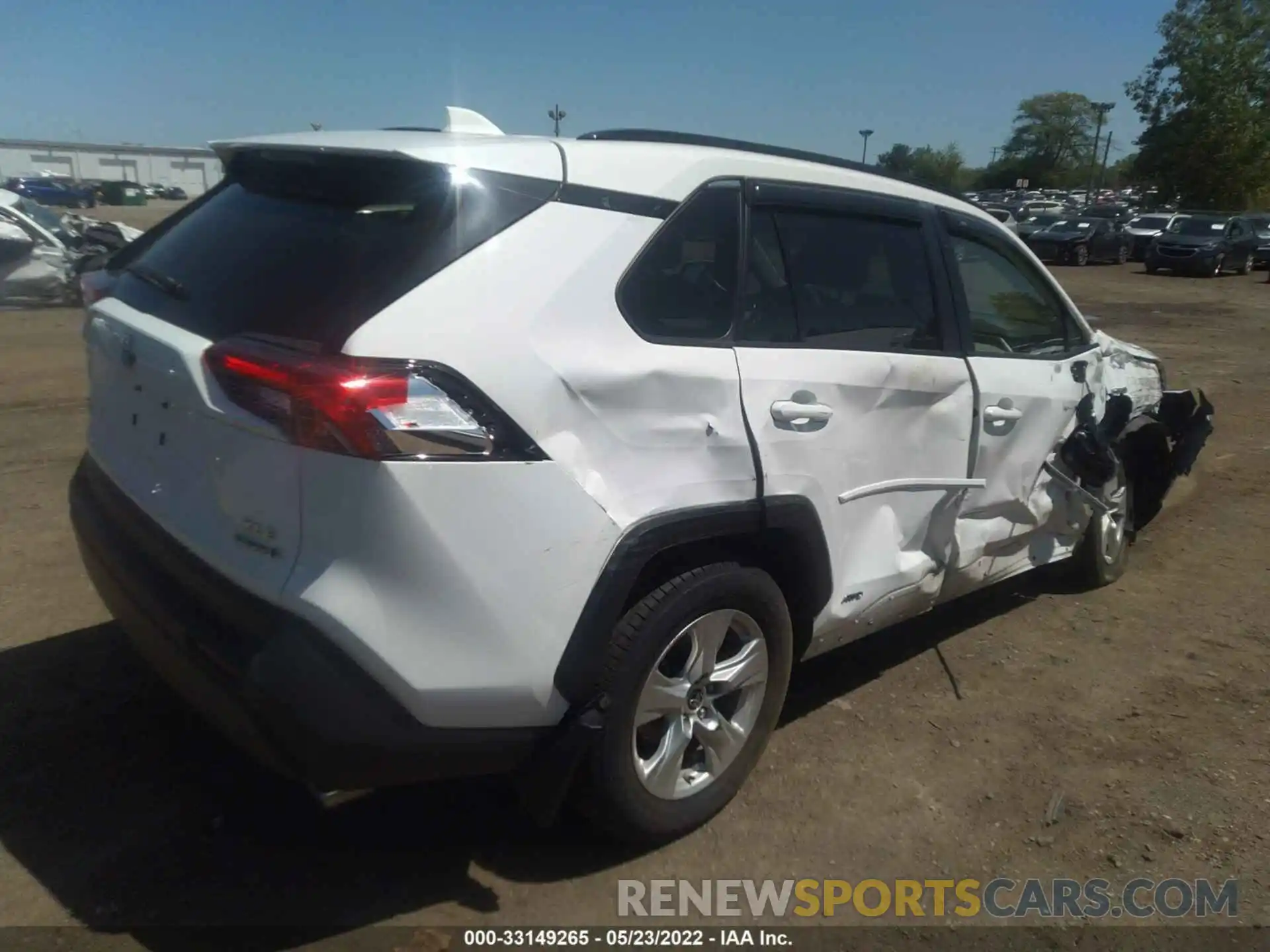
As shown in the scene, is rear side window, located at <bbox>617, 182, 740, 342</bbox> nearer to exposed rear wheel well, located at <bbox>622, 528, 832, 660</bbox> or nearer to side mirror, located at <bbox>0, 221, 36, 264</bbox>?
exposed rear wheel well, located at <bbox>622, 528, 832, 660</bbox>

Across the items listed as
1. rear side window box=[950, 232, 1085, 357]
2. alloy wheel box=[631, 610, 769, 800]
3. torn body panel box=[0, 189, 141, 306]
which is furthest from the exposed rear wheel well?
torn body panel box=[0, 189, 141, 306]

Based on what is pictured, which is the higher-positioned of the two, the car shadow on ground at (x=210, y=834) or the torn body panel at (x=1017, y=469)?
the torn body panel at (x=1017, y=469)

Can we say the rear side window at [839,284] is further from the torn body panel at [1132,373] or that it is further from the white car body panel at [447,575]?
the torn body panel at [1132,373]

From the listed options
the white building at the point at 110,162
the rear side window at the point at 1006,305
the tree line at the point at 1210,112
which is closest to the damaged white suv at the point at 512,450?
the rear side window at the point at 1006,305

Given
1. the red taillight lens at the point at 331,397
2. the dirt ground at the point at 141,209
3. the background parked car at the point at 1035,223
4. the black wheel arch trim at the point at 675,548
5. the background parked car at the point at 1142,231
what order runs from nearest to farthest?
1. the red taillight lens at the point at 331,397
2. the black wheel arch trim at the point at 675,548
3. the background parked car at the point at 1035,223
4. the background parked car at the point at 1142,231
5. the dirt ground at the point at 141,209

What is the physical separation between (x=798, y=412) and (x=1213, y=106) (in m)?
55.6

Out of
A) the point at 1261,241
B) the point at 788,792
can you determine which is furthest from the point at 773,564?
the point at 1261,241

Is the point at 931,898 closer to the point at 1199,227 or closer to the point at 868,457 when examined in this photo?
the point at 868,457

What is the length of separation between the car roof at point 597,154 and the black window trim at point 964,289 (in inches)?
23.6

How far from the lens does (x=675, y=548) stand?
9.09ft

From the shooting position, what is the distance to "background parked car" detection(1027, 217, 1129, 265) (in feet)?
98.6

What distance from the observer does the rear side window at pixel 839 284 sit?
307cm

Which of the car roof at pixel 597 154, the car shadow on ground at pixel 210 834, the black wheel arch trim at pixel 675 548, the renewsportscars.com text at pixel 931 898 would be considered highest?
the car roof at pixel 597 154

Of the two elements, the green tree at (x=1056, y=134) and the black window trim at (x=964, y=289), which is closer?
the black window trim at (x=964, y=289)
